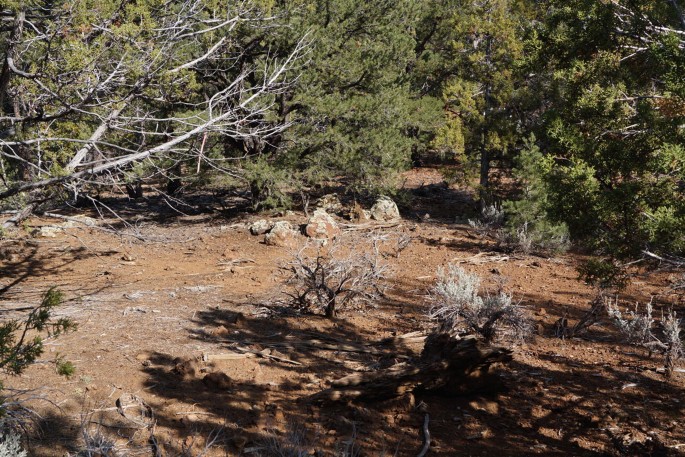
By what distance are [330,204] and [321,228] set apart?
110 inches

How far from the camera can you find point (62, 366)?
3.43 metres

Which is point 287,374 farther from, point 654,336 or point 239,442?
point 654,336

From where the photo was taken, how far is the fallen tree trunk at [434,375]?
534 cm

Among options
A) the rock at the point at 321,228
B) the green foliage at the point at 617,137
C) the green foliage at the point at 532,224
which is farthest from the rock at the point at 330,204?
the green foliage at the point at 617,137

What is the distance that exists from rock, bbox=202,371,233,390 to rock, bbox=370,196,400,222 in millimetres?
8980

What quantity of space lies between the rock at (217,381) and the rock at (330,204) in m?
9.28

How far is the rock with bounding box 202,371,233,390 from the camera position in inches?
219

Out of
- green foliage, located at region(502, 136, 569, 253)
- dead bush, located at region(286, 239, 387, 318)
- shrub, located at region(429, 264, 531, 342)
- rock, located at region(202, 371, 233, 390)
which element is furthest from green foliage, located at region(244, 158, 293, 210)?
rock, located at region(202, 371, 233, 390)

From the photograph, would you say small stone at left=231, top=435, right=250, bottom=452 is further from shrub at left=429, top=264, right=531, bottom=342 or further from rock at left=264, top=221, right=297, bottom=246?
rock at left=264, top=221, right=297, bottom=246

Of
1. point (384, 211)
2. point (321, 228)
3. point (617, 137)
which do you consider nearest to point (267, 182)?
point (321, 228)

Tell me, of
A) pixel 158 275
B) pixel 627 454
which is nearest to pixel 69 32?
pixel 158 275

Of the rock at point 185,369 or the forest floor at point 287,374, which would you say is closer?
the forest floor at point 287,374

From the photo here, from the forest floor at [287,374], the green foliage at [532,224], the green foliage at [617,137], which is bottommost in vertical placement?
the forest floor at [287,374]

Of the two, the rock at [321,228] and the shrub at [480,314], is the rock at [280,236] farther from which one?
the shrub at [480,314]
